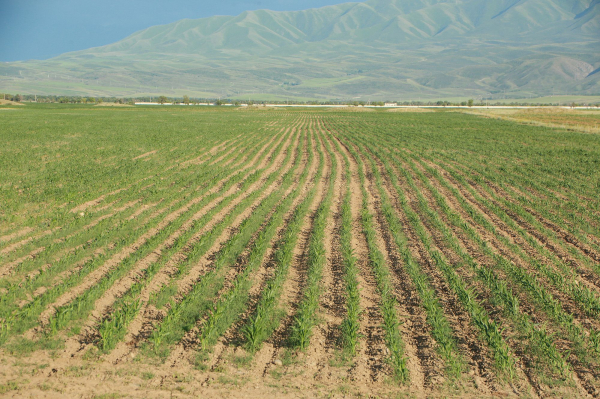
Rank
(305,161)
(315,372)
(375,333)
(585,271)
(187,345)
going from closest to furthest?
(315,372) → (187,345) → (375,333) → (585,271) → (305,161)

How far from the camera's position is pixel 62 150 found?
2681 centimetres

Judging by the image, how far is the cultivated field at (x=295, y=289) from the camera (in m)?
6.05

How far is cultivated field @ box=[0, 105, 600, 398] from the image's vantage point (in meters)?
6.05

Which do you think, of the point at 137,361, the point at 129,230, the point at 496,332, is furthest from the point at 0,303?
the point at 496,332

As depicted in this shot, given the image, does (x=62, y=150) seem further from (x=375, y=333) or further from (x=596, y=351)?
(x=596, y=351)

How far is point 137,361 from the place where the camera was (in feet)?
20.4

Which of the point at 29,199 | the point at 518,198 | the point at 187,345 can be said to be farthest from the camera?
the point at 518,198

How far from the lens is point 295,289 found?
8.50 metres

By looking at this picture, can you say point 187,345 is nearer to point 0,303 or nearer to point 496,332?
point 0,303

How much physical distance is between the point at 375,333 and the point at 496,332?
1843mm

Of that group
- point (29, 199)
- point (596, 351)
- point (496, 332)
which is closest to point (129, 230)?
point (29, 199)

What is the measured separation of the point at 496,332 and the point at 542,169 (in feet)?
61.4

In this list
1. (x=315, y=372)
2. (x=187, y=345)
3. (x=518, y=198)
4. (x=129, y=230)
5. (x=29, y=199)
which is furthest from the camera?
(x=518, y=198)

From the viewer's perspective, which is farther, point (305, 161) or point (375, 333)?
point (305, 161)
